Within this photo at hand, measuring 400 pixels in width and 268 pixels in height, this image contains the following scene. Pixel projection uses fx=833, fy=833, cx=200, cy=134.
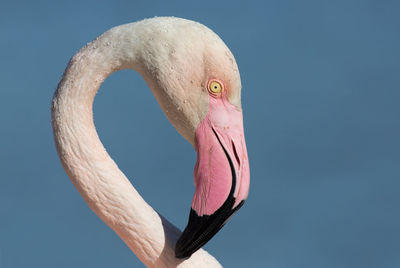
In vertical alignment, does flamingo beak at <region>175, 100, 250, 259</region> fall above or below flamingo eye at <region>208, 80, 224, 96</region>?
below

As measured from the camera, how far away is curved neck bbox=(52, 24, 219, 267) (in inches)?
163

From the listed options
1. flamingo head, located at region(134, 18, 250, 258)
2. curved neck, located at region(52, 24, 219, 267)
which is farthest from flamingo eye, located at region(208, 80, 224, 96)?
curved neck, located at region(52, 24, 219, 267)

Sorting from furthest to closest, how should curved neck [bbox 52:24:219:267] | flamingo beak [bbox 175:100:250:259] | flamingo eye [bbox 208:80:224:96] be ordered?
1. curved neck [bbox 52:24:219:267]
2. flamingo eye [bbox 208:80:224:96]
3. flamingo beak [bbox 175:100:250:259]

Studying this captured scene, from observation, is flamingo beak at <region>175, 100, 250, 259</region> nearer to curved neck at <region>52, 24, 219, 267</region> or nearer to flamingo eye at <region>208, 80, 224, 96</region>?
flamingo eye at <region>208, 80, 224, 96</region>

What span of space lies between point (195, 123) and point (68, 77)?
757 mm

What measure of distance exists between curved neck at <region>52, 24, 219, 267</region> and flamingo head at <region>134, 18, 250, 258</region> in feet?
0.47

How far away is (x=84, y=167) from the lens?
4230 mm

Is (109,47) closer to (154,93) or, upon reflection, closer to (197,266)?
(154,93)

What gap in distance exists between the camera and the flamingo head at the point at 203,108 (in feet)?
12.6

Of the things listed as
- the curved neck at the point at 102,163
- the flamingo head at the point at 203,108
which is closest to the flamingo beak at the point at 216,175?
the flamingo head at the point at 203,108

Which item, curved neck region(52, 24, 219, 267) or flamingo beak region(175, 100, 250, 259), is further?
curved neck region(52, 24, 219, 267)

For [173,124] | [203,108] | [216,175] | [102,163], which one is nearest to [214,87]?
[203,108]

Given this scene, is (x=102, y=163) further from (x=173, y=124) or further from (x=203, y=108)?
(x=203, y=108)

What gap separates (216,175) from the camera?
3846 mm
